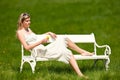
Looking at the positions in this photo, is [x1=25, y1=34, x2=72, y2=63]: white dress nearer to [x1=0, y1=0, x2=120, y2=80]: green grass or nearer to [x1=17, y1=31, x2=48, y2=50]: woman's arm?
[x1=17, y1=31, x2=48, y2=50]: woman's arm

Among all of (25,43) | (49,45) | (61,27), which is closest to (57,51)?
(49,45)

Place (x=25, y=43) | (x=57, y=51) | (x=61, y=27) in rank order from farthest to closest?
(x=61, y=27) < (x=25, y=43) < (x=57, y=51)

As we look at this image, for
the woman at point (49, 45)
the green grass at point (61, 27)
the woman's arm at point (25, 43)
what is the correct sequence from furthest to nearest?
the green grass at point (61, 27) → the woman at point (49, 45) → the woman's arm at point (25, 43)

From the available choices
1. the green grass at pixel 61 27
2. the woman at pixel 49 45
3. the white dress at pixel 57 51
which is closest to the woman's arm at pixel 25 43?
the woman at pixel 49 45

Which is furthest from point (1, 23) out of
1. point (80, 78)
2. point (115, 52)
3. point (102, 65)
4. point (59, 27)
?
point (80, 78)

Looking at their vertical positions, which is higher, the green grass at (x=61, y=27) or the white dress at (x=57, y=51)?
the white dress at (x=57, y=51)

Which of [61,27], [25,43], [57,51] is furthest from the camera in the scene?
[61,27]

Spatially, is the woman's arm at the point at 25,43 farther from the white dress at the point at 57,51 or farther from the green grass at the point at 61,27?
the green grass at the point at 61,27

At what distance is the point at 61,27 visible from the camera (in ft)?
74.8

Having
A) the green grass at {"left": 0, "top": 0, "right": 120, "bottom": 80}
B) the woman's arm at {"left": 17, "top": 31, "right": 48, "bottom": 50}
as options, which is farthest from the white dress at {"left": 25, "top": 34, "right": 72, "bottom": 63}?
the green grass at {"left": 0, "top": 0, "right": 120, "bottom": 80}

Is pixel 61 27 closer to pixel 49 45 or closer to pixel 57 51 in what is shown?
pixel 49 45

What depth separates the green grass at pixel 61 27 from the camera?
11836mm

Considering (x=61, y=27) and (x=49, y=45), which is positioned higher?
(x=49, y=45)

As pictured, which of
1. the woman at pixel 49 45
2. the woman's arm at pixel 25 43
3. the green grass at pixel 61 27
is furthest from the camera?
the green grass at pixel 61 27
